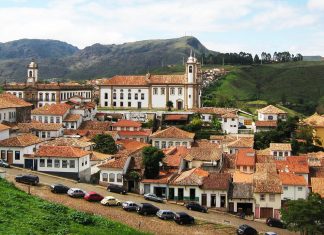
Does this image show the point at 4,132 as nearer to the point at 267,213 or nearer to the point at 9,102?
the point at 9,102

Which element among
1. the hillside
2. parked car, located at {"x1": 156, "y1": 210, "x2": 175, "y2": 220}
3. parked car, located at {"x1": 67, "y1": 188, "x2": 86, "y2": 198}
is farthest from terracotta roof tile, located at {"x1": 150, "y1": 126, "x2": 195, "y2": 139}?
the hillside

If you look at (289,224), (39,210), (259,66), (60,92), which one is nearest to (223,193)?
(289,224)

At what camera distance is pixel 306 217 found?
3119 cm

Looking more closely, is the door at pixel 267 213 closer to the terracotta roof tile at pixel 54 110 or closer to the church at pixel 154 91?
the terracotta roof tile at pixel 54 110

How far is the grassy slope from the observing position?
23.0 meters

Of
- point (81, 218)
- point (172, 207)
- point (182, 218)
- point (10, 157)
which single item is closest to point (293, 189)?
point (172, 207)

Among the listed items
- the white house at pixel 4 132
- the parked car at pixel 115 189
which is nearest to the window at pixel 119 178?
the parked car at pixel 115 189

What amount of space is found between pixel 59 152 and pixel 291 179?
18.5 meters

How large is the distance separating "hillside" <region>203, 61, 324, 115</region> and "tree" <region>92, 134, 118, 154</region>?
5755 cm

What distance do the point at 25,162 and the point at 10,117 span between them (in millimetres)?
19625

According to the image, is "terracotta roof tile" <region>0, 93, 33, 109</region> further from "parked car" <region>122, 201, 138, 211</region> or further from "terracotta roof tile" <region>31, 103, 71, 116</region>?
"parked car" <region>122, 201, 138, 211</region>

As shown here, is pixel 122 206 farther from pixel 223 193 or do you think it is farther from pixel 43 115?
pixel 43 115

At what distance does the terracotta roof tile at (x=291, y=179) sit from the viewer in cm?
3925

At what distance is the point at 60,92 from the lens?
75.9 m
